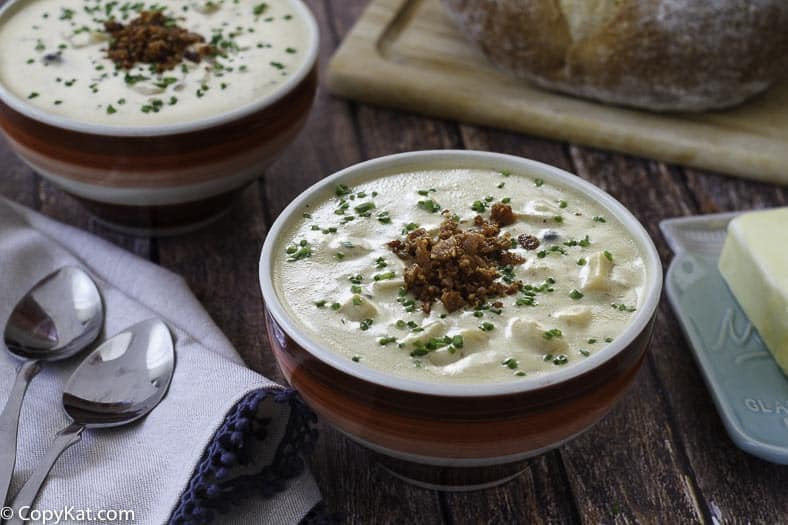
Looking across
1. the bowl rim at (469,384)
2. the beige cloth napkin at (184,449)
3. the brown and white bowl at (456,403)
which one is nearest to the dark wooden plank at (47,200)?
the beige cloth napkin at (184,449)

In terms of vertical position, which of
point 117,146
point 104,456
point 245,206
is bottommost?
point 245,206

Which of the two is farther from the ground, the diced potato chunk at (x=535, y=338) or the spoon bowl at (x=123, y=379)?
the diced potato chunk at (x=535, y=338)

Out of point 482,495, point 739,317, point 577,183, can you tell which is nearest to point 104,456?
point 482,495

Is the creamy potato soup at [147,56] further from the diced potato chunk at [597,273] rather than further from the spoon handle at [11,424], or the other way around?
the diced potato chunk at [597,273]

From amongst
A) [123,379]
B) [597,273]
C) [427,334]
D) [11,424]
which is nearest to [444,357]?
[427,334]

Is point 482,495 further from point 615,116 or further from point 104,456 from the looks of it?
point 615,116

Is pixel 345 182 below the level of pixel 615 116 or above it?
above
